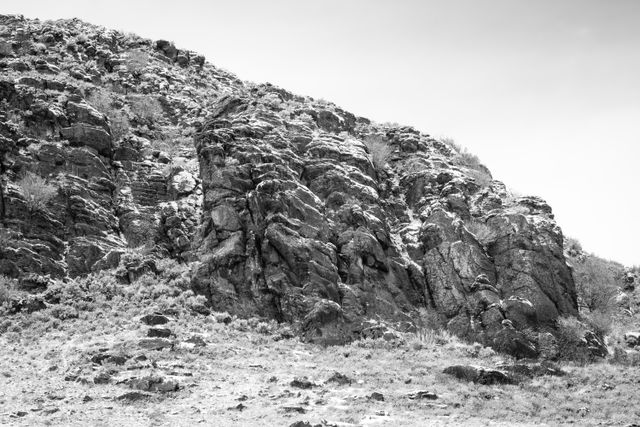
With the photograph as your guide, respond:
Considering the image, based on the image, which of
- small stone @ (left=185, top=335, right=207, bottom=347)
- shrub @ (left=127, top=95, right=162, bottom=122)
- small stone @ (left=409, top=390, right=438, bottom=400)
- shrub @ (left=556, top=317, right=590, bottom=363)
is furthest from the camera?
shrub @ (left=127, top=95, right=162, bottom=122)

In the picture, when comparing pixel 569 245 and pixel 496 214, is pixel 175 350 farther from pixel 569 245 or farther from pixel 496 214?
pixel 569 245

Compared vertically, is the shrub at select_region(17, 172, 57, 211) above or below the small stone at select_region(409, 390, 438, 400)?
above

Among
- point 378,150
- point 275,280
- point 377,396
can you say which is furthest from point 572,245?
point 377,396

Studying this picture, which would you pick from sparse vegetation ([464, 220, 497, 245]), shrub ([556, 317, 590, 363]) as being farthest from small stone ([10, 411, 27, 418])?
sparse vegetation ([464, 220, 497, 245])

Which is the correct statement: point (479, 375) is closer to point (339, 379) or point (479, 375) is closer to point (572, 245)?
point (339, 379)

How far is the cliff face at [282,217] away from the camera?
34875mm

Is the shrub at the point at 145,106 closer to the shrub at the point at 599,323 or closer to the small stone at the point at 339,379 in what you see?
the small stone at the point at 339,379

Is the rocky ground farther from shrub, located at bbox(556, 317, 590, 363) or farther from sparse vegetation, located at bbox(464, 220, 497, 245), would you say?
sparse vegetation, located at bbox(464, 220, 497, 245)

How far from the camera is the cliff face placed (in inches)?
1373

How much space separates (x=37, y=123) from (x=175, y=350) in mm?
24137

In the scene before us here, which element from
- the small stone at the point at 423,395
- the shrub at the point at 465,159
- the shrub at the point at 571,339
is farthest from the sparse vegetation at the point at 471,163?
the small stone at the point at 423,395

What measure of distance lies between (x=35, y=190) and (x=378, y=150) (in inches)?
1110

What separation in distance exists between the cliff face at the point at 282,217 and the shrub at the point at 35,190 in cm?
12

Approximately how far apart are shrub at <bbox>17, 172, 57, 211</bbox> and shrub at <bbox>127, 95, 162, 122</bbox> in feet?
52.8
